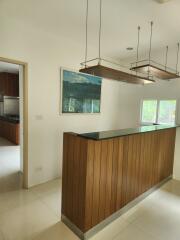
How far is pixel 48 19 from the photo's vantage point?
2.69 metres

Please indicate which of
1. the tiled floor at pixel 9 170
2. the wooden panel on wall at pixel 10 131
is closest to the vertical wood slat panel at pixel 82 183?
the tiled floor at pixel 9 170

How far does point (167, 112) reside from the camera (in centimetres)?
426

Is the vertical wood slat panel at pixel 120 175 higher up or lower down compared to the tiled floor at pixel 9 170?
higher up

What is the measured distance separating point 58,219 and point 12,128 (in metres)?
5.15

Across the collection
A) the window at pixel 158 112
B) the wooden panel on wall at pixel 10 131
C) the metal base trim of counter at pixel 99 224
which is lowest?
the metal base trim of counter at pixel 99 224

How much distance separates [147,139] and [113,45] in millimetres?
2222

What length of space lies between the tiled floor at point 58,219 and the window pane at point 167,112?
6.03 ft

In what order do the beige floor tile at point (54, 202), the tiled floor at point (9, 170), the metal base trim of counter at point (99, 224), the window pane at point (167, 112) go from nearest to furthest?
the metal base trim of counter at point (99, 224) → the beige floor tile at point (54, 202) → the tiled floor at point (9, 170) → the window pane at point (167, 112)

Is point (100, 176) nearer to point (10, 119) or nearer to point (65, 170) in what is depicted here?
point (65, 170)

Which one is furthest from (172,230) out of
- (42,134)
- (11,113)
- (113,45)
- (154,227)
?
(11,113)

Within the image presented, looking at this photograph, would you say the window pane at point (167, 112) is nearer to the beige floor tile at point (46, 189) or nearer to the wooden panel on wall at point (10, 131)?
the beige floor tile at point (46, 189)

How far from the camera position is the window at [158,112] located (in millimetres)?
4168

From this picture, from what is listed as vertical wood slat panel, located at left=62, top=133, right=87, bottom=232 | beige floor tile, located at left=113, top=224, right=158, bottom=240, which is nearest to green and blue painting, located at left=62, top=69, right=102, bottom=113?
vertical wood slat panel, located at left=62, top=133, right=87, bottom=232

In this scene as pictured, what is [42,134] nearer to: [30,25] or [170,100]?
[30,25]
